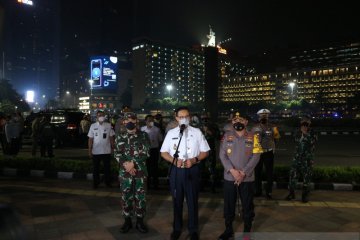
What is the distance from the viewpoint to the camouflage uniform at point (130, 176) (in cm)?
562

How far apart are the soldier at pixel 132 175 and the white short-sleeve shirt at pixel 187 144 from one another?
0.56 m

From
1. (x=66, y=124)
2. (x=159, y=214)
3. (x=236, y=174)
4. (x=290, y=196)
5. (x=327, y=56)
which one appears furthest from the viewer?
(x=327, y=56)

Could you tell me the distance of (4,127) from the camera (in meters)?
14.9

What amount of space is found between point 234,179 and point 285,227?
150 cm

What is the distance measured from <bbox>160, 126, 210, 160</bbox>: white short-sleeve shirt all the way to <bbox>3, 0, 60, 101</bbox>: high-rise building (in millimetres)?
144433

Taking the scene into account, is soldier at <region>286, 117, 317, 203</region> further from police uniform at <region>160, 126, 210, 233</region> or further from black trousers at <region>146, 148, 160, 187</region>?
black trousers at <region>146, 148, 160, 187</region>

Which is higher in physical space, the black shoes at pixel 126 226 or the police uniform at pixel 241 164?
the police uniform at pixel 241 164

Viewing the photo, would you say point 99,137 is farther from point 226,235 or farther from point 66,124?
point 66,124

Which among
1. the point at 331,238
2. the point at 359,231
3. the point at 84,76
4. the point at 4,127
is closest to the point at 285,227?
the point at 331,238

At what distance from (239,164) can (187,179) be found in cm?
77

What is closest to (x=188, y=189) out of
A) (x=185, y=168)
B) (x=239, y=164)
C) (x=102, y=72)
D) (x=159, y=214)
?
(x=185, y=168)

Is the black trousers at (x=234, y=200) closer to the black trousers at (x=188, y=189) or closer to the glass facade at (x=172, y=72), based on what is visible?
the black trousers at (x=188, y=189)

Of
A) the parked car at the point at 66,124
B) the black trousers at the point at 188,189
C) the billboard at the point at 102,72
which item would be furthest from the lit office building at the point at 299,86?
the black trousers at the point at 188,189

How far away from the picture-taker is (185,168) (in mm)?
5082
